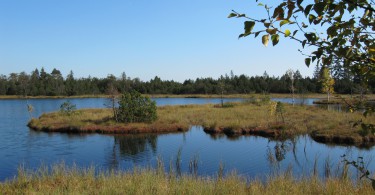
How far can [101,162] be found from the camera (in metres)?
21.5

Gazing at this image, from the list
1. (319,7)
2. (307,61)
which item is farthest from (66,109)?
(319,7)

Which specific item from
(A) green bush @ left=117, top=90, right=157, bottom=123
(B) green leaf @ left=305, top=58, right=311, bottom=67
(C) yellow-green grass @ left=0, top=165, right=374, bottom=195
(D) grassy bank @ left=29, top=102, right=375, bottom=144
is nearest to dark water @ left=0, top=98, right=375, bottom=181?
(D) grassy bank @ left=29, top=102, right=375, bottom=144

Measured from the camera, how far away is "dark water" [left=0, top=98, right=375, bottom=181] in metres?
19.4

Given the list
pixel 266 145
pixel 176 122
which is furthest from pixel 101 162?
pixel 176 122

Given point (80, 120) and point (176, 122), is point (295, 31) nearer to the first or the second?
point (176, 122)

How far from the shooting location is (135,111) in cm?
3678

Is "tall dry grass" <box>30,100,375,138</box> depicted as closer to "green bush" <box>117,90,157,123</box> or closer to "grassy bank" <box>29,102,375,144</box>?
"grassy bank" <box>29,102,375,144</box>

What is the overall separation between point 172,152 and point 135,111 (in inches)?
543

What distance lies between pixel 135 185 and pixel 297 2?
8.66 meters

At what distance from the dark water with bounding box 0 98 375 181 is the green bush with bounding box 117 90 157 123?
5.06 m

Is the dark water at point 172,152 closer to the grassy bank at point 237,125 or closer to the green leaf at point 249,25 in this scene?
the grassy bank at point 237,125

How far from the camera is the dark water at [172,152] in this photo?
19.4m

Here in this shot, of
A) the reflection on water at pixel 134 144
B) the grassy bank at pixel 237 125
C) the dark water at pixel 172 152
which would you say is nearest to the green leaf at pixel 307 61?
the dark water at pixel 172 152

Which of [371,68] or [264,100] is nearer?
[371,68]
